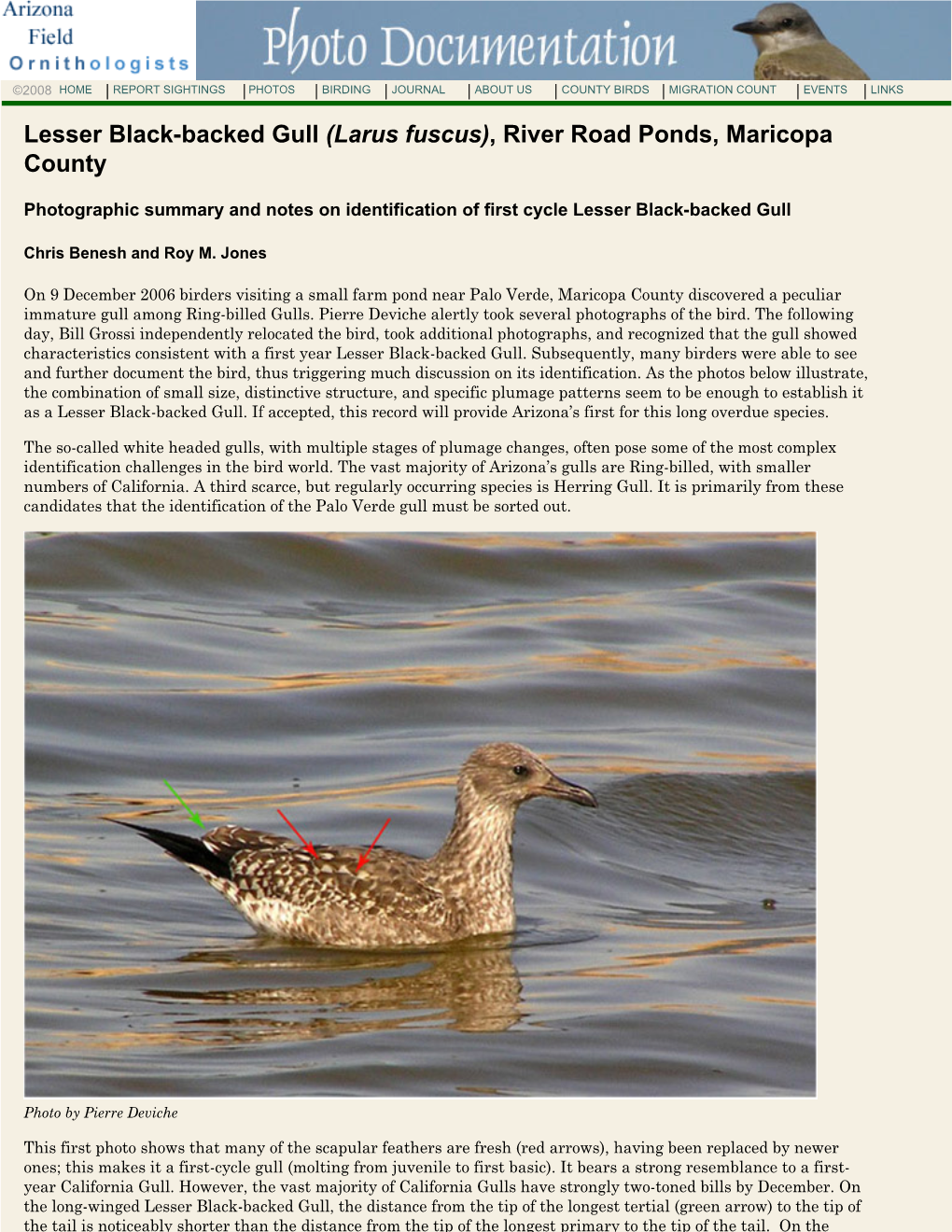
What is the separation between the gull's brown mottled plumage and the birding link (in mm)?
4260

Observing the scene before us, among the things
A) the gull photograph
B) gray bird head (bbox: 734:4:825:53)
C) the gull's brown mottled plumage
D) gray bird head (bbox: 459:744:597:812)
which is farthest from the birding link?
the gull photograph

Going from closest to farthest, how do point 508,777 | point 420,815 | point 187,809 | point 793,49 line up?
point 508,777, point 793,49, point 187,809, point 420,815

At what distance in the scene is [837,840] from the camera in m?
9.00

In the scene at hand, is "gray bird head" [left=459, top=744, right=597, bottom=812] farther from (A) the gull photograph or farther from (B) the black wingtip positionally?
(B) the black wingtip

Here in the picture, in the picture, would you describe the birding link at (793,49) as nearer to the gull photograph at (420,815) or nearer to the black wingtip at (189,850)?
the gull photograph at (420,815)

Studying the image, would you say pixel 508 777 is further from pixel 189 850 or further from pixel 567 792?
pixel 189 850

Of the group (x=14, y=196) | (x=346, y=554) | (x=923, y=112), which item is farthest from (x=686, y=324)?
(x=346, y=554)

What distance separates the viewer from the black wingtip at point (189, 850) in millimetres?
10945

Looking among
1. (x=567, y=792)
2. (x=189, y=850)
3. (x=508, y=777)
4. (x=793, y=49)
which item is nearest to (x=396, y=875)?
(x=508, y=777)

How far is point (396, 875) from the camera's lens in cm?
1066

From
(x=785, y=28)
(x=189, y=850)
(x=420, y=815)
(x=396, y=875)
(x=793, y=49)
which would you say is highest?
(x=785, y=28)

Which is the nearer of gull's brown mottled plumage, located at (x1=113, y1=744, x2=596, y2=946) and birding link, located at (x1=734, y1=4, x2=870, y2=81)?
gull's brown mottled plumage, located at (x1=113, y1=744, x2=596, y2=946)

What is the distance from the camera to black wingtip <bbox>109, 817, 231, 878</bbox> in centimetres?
1095

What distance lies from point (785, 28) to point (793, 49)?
0.78 m
